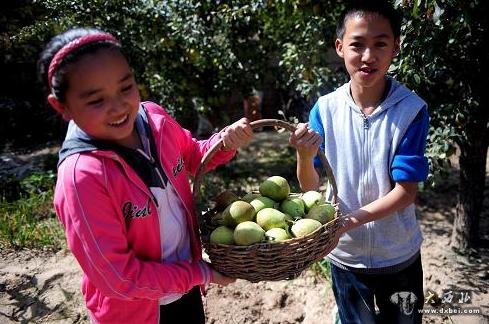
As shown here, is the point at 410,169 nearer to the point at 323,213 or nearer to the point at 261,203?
the point at 323,213

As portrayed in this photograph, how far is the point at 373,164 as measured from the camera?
5.37 ft

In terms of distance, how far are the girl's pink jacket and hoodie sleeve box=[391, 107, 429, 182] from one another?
749 millimetres

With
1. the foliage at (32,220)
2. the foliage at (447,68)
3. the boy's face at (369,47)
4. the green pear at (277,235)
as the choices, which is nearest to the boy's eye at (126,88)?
the green pear at (277,235)

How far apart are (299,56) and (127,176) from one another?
2.63m

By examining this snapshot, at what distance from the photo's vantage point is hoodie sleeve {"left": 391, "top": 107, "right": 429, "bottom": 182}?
153cm

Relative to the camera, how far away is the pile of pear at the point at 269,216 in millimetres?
1367

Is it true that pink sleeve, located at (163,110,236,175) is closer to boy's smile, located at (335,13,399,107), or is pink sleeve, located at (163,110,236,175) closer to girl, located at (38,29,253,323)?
girl, located at (38,29,253,323)

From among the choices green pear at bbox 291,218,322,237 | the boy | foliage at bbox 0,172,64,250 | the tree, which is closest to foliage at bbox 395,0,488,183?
the tree

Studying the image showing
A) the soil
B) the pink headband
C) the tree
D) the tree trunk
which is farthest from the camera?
the tree trunk

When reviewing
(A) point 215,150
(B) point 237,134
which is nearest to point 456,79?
(B) point 237,134

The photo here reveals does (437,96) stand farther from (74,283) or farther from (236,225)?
(74,283)

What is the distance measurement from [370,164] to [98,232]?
1005 mm

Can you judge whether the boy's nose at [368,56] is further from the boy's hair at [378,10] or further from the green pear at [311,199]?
the green pear at [311,199]

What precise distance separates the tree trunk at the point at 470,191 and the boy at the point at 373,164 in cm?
136
